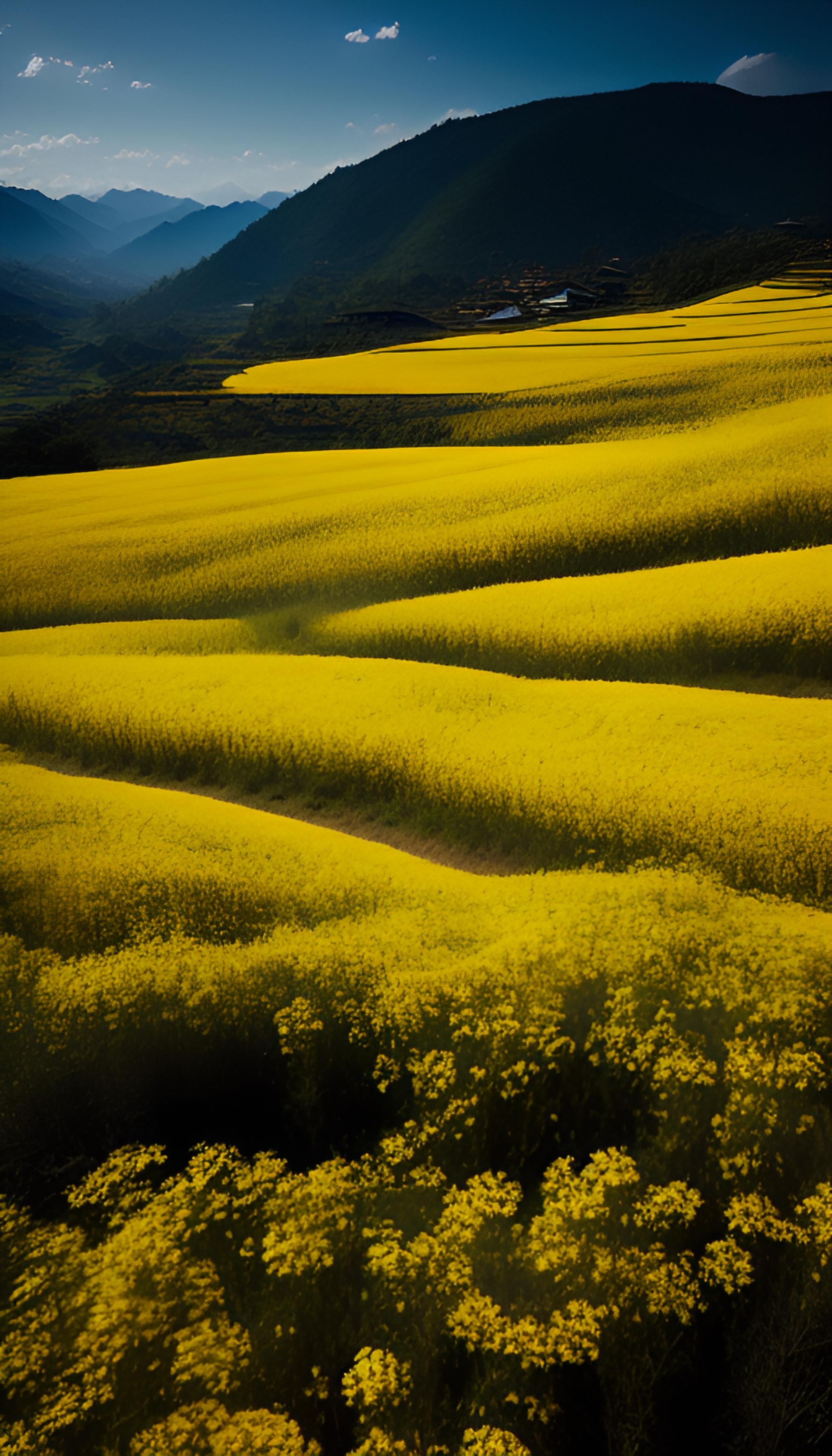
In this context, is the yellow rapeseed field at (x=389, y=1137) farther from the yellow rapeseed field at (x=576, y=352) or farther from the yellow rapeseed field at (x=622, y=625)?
the yellow rapeseed field at (x=576, y=352)

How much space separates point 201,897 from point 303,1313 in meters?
5.57

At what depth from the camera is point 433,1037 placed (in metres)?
9.28

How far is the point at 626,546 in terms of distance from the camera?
24.7 metres

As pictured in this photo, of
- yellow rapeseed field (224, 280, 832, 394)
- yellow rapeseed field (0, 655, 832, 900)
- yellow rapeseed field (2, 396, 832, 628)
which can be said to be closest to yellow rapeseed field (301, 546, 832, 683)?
yellow rapeseed field (0, 655, 832, 900)

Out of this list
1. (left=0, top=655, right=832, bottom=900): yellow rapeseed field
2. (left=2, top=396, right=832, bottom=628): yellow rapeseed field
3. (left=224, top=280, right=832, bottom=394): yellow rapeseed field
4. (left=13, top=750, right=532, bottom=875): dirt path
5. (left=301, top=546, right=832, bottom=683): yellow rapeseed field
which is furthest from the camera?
(left=224, top=280, right=832, bottom=394): yellow rapeseed field

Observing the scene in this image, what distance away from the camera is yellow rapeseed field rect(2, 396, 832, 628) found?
24.8 meters

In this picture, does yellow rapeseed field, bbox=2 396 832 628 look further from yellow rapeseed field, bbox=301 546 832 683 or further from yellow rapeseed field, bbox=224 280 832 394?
yellow rapeseed field, bbox=224 280 832 394

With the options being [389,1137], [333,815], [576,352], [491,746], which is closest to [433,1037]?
[389,1137]

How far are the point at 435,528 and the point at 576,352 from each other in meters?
33.6

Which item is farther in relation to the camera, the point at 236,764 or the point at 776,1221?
the point at 236,764

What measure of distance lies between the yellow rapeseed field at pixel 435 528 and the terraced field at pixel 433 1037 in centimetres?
387

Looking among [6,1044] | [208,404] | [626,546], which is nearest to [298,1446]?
[6,1044]

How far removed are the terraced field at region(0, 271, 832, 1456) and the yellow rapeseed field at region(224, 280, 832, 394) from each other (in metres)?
29.5

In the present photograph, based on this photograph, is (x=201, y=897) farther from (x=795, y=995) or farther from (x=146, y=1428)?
(x=795, y=995)
